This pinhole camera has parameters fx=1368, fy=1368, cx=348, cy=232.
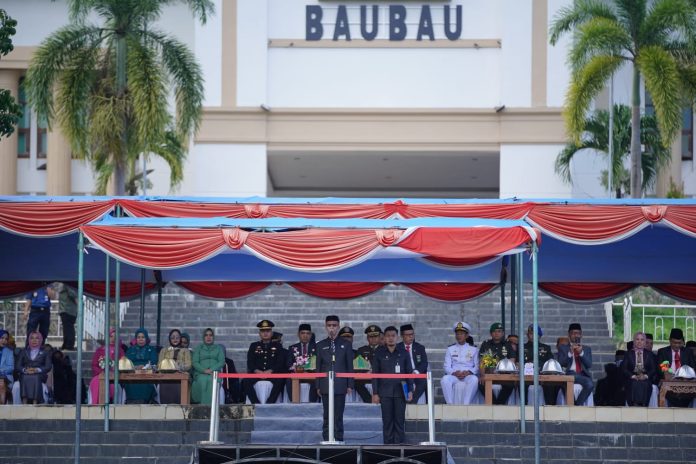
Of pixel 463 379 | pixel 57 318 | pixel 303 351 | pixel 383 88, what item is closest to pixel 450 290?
pixel 463 379

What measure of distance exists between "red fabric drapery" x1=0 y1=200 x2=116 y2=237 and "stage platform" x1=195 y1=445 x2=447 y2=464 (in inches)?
206

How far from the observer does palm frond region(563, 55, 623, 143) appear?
103ft

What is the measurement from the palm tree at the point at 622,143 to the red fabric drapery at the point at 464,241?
679 inches

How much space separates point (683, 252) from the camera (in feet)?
78.3

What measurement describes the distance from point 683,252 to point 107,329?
1010cm

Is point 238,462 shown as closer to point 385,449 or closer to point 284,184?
point 385,449

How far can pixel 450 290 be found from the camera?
2555 cm

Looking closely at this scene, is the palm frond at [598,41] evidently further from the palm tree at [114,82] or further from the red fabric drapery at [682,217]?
the red fabric drapery at [682,217]

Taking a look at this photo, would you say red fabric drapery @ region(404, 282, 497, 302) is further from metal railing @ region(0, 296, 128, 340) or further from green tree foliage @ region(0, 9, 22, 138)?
green tree foliage @ region(0, 9, 22, 138)

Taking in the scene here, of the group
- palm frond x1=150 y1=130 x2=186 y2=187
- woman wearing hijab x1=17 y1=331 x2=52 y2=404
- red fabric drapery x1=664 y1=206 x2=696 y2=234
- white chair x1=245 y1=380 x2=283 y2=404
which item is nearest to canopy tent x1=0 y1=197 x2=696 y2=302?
red fabric drapery x1=664 y1=206 x2=696 y2=234

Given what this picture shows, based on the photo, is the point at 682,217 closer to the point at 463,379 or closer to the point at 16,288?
the point at 463,379

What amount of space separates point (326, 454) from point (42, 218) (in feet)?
20.8

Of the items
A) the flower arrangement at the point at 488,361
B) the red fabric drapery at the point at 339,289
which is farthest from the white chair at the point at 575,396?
the red fabric drapery at the point at 339,289

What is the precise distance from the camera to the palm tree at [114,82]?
98.1 feet
